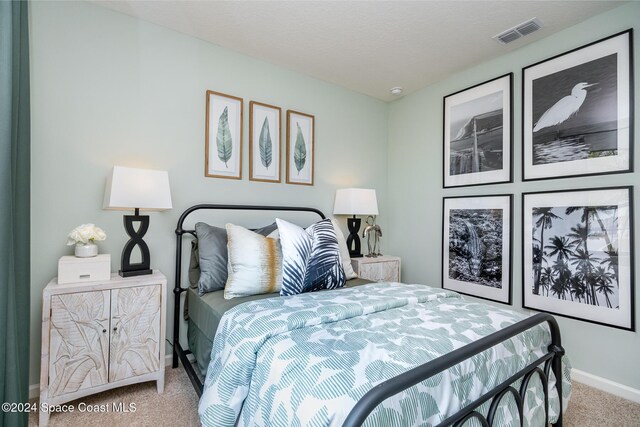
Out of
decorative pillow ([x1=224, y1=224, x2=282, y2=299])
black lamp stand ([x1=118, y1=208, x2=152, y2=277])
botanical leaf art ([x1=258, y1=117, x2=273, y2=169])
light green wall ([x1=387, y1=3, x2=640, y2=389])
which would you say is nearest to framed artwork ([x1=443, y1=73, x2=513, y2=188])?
light green wall ([x1=387, y1=3, x2=640, y2=389])

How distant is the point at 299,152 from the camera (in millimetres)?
3059

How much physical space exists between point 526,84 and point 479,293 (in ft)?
6.00

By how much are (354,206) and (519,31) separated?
1.90m

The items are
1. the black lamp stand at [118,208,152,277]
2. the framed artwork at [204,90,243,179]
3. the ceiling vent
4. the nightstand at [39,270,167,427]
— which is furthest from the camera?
the framed artwork at [204,90,243,179]

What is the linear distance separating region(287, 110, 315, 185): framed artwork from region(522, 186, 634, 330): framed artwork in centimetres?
192

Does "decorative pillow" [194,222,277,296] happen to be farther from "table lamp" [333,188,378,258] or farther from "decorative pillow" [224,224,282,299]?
"table lamp" [333,188,378,258]

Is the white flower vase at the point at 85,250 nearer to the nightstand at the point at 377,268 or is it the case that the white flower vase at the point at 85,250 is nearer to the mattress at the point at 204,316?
the mattress at the point at 204,316

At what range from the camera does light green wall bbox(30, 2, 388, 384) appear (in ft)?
6.54

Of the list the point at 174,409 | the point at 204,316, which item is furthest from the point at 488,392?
the point at 174,409

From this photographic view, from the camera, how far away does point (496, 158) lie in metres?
2.76

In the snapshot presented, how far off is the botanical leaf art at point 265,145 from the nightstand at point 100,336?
133 cm

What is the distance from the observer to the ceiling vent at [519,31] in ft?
7.48

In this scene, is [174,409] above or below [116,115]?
below

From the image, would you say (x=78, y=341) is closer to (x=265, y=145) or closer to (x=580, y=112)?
(x=265, y=145)
